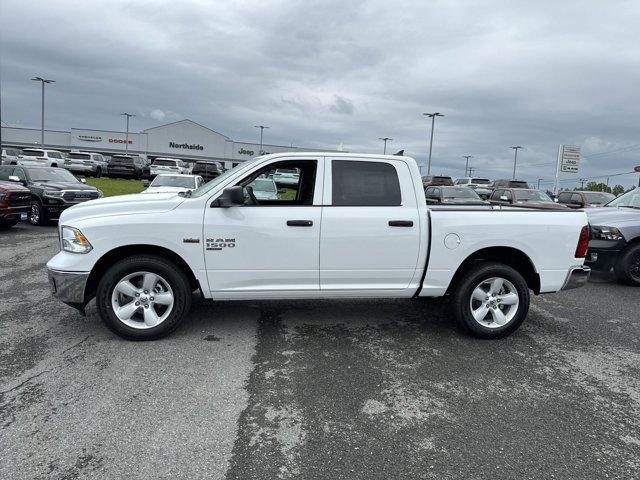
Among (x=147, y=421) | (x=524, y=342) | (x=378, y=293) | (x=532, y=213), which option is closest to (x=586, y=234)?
(x=532, y=213)

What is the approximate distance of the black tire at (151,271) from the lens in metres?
4.61

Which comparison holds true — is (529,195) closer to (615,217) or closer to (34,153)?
(615,217)

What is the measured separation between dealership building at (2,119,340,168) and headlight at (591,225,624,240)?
65.0 metres

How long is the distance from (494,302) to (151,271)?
140 inches

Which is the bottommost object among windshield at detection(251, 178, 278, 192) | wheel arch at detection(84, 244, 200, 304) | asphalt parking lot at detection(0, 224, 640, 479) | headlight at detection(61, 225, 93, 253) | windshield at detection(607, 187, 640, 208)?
asphalt parking lot at detection(0, 224, 640, 479)

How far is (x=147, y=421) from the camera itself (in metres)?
3.34

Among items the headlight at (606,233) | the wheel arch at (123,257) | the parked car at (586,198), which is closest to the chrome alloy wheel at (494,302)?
the wheel arch at (123,257)

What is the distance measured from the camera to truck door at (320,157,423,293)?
4.82 meters

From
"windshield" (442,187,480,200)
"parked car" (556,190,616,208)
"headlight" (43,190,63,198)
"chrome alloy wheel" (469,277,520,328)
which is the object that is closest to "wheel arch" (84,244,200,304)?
"chrome alloy wheel" (469,277,520,328)

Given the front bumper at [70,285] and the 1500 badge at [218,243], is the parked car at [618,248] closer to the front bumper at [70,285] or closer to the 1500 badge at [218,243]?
the 1500 badge at [218,243]

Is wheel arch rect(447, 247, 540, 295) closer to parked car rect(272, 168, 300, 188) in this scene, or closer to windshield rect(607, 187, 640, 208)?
parked car rect(272, 168, 300, 188)

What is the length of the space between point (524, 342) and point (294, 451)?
10.5 feet

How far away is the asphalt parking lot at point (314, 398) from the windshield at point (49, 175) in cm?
930

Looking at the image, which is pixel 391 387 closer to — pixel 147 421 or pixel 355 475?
pixel 355 475
